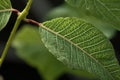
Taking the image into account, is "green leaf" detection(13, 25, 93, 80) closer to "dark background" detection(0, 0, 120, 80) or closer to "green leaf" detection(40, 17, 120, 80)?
"dark background" detection(0, 0, 120, 80)

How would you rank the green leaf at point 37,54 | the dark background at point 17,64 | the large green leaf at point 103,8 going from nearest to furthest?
1. the large green leaf at point 103,8
2. the green leaf at point 37,54
3. the dark background at point 17,64

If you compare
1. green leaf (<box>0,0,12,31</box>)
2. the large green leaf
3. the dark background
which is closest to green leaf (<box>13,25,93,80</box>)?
the dark background

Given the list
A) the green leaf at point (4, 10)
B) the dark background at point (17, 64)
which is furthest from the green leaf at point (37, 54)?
the green leaf at point (4, 10)

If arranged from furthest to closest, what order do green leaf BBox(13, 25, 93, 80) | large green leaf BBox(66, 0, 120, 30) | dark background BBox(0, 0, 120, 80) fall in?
dark background BBox(0, 0, 120, 80), green leaf BBox(13, 25, 93, 80), large green leaf BBox(66, 0, 120, 30)

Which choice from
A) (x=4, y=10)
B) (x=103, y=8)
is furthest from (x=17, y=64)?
(x=103, y=8)

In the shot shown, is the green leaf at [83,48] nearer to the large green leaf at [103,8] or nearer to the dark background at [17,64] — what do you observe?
the large green leaf at [103,8]
